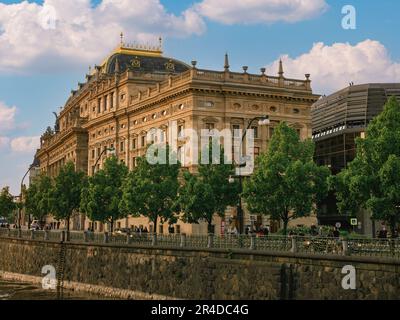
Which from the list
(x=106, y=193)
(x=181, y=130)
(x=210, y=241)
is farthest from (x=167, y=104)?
(x=210, y=241)

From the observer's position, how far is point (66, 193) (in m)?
81.5

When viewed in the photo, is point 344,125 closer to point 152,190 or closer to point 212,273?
point 152,190

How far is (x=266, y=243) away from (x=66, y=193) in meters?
51.6

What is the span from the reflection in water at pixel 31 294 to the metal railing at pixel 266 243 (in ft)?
13.0

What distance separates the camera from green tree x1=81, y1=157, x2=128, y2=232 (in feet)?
215

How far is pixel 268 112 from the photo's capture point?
74438 millimetres

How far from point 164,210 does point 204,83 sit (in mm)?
18083

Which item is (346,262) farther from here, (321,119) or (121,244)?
(321,119)

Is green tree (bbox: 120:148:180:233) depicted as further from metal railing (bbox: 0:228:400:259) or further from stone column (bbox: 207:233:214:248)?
stone column (bbox: 207:233:214:248)

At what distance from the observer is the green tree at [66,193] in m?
80.7

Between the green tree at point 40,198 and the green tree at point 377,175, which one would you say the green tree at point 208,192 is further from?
the green tree at point 40,198

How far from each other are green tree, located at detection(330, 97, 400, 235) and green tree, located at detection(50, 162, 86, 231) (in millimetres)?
46251

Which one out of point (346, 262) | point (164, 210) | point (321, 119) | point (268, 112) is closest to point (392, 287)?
point (346, 262)

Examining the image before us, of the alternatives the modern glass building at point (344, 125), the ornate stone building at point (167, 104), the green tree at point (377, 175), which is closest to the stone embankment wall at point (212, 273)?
the green tree at point (377, 175)
